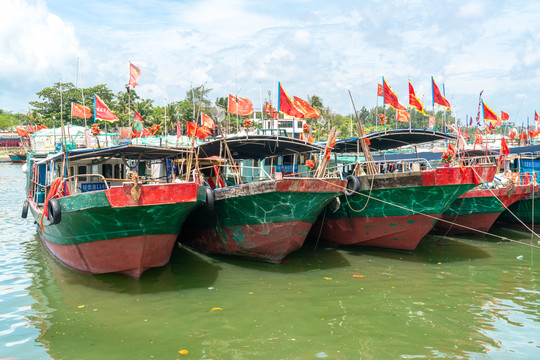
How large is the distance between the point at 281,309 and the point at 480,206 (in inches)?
371

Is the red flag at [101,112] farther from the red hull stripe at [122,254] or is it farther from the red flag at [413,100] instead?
the red flag at [413,100]

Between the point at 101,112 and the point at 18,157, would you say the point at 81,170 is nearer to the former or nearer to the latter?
the point at 101,112

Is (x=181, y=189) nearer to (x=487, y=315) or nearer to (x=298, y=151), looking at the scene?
(x=487, y=315)

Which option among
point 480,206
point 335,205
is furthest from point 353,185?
point 480,206

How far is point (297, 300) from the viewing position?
757 centimetres

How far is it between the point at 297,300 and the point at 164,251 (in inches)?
124

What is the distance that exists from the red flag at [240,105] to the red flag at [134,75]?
137 inches

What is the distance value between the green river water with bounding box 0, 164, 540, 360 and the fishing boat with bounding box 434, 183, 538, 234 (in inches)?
116

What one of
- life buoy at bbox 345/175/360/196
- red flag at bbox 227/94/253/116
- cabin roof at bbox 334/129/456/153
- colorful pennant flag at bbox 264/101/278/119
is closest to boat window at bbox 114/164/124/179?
red flag at bbox 227/94/253/116

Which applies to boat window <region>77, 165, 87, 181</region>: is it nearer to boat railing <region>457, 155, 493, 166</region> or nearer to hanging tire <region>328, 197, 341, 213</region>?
hanging tire <region>328, 197, 341, 213</region>

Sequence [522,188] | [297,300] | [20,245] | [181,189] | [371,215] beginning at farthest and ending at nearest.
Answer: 1. [522,188]
2. [20,245]
3. [371,215]
4. [181,189]
5. [297,300]

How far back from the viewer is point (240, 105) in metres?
15.7

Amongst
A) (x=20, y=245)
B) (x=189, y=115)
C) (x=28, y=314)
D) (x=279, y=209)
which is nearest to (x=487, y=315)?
(x=279, y=209)

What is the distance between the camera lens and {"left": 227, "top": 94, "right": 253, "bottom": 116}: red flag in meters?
15.3
